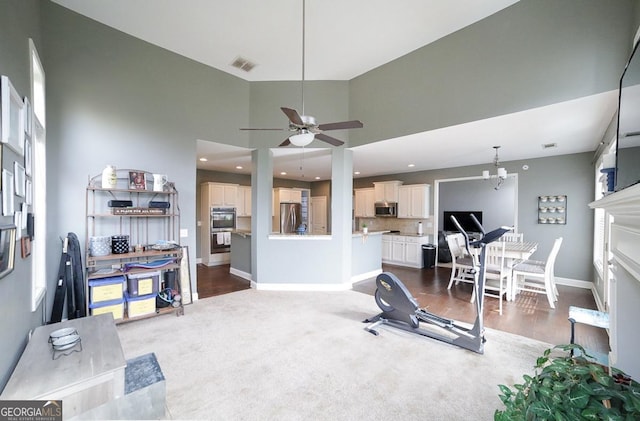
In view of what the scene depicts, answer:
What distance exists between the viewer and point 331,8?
311 centimetres

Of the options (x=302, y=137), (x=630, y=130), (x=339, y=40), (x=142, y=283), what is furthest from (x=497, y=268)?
(x=142, y=283)

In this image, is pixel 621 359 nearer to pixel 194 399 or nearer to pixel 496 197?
pixel 194 399

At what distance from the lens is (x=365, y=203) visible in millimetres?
8617

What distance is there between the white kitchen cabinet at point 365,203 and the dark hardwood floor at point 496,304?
2669mm

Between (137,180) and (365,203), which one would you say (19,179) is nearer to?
(137,180)

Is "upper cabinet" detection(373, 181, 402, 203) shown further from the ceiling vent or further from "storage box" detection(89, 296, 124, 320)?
"storage box" detection(89, 296, 124, 320)

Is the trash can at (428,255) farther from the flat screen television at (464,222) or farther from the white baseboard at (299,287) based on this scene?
the white baseboard at (299,287)

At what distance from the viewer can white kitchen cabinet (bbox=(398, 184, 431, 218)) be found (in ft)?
23.6

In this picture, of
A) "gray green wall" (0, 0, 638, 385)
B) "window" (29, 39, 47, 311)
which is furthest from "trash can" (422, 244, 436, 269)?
"window" (29, 39, 47, 311)

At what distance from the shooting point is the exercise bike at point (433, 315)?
280cm

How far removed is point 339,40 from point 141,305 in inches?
173

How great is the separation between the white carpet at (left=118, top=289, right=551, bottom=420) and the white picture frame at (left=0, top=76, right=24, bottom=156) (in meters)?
2.04

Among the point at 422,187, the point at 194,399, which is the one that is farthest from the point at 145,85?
the point at 422,187

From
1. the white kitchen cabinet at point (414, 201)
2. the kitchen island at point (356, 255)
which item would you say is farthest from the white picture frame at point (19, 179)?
the white kitchen cabinet at point (414, 201)
